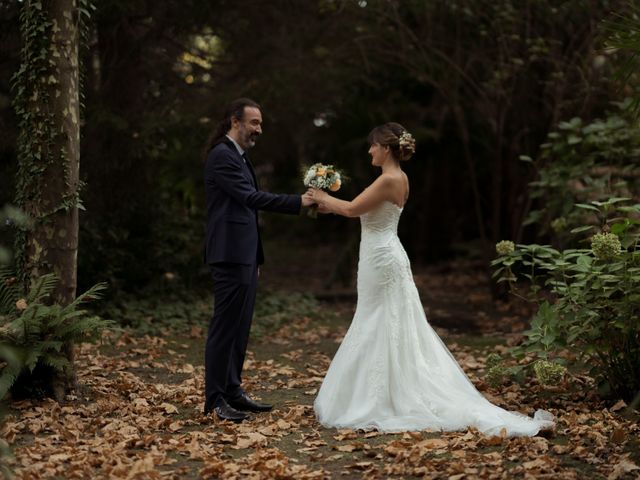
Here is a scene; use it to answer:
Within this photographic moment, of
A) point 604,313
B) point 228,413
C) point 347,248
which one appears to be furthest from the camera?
point 347,248

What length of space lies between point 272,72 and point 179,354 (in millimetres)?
5135

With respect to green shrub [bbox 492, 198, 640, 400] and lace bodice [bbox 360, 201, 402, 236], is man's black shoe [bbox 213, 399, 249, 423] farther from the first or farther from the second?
green shrub [bbox 492, 198, 640, 400]

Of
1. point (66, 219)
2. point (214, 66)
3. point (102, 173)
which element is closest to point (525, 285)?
point (214, 66)

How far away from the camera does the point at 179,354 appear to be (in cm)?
917

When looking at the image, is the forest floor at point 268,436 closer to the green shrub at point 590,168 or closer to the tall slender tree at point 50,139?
the tall slender tree at point 50,139

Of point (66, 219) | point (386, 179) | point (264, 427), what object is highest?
point (386, 179)

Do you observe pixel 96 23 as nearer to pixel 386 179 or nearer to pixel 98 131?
pixel 98 131

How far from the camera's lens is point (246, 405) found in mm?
6500

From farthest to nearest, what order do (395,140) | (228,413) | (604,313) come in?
(395,140) < (604,313) < (228,413)

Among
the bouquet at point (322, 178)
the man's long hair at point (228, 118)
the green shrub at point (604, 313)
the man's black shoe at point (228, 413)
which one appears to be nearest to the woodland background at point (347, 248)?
the green shrub at point (604, 313)

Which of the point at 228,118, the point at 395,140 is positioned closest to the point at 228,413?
the point at 228,118

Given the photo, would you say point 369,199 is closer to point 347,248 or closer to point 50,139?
point 50,139

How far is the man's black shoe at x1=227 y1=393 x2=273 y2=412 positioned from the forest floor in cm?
13

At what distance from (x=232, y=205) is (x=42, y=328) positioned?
189cm
